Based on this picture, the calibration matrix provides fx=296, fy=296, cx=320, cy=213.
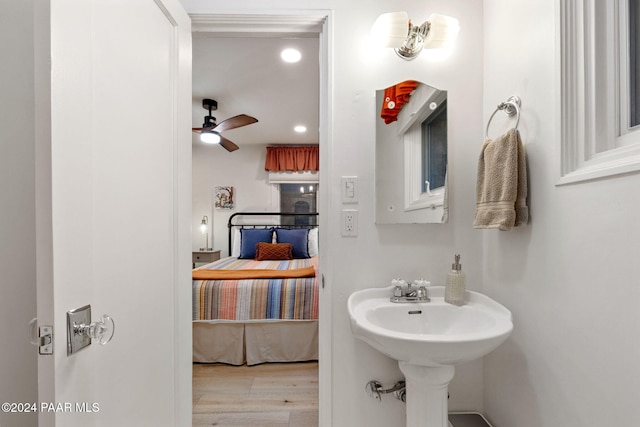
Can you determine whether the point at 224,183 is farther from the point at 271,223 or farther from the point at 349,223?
the point at 349,223

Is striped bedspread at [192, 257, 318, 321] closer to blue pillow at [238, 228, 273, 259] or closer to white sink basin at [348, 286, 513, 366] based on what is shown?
white sink basin at [348, 286, 513, 366]

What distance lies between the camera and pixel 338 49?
1.38 metres

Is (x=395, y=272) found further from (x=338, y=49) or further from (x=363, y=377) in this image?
(x=338, y=49)

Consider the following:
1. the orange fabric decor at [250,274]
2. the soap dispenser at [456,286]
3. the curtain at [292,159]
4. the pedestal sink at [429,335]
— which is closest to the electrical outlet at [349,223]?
the pedestal sink at [429,335]

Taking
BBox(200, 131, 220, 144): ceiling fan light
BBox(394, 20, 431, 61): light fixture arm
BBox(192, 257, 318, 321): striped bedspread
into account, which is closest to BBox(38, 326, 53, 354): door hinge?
BBox(394, 20, 431, 61): light fixture arm

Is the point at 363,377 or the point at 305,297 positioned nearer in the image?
the point at 363,377

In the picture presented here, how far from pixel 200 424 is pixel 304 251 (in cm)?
254

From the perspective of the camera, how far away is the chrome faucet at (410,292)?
1.32 m

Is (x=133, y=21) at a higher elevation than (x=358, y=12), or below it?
below

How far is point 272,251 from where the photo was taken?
154 inches

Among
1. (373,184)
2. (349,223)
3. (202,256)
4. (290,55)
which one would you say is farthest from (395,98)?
(202,256)

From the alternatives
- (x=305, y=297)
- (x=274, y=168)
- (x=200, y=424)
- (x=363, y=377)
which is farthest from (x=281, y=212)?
(x=363, y=377)

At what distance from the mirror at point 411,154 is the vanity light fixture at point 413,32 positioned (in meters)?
0.17

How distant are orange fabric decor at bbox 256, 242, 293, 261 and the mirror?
2700 mm
